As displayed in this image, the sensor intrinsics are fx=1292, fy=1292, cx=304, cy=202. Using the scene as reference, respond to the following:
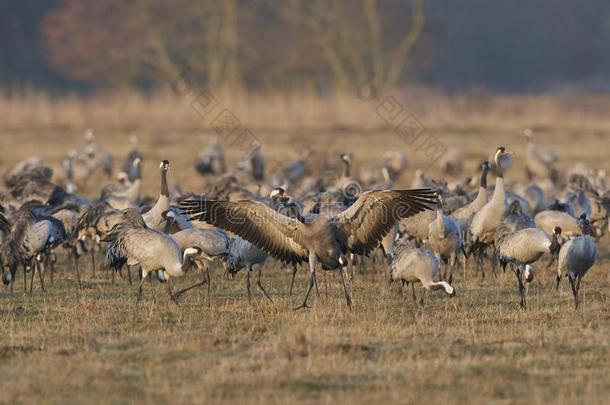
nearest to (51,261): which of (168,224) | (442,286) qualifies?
(168,224)

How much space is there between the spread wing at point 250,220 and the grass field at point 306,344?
1.60 ft

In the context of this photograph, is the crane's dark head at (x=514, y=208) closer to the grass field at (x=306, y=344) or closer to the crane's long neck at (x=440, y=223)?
the grass field at (x=306, y=344)

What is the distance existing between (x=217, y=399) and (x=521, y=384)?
1.53 meters

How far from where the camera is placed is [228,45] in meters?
34.7

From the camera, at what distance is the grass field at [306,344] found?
6305 millimetres

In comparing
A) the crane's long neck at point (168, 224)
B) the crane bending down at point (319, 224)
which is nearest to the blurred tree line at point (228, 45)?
the crane's long neck at point (168, 224)

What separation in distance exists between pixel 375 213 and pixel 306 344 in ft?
6.89

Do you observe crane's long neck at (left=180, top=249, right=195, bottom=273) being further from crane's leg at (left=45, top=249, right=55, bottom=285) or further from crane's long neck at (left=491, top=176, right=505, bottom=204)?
crane's long neck at (left=491, top=176, right=505, bottom=204)

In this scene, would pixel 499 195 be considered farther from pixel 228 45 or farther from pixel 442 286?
pixel 228 45

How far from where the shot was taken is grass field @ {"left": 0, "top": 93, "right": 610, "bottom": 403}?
6305mm

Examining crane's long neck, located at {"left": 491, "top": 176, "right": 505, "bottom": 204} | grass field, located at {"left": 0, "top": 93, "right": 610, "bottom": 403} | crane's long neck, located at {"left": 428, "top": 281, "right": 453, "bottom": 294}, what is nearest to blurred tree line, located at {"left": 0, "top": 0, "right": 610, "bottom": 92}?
crane's long neck, located at {"left": 491, "top": 176, "right": 505, "bottom": 204}

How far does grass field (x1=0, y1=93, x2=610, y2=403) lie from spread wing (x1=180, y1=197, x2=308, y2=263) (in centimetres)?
49

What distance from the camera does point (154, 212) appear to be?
Answer: 11273 mm

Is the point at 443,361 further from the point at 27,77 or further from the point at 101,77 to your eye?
the point at 27,77
